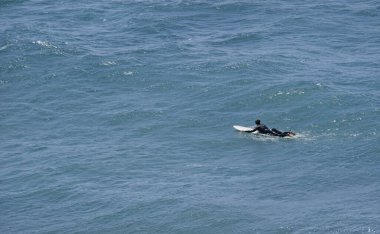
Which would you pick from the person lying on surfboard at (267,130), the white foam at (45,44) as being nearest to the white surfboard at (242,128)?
the person lying on surfboard at (267,130)

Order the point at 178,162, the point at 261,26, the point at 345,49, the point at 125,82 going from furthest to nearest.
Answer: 1. the point at 261,26
2. the point at 345,49
3. the point at 125,82
4. the point at 178,162

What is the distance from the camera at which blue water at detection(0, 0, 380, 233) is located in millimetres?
51188

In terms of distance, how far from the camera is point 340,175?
54594mm

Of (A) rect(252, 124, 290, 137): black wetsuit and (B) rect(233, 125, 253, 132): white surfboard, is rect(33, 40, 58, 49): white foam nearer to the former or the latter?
(B) rect(233, 125, 253, 132): white surfboard

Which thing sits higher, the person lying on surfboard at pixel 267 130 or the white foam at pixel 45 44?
the white foam at pixel 45 44

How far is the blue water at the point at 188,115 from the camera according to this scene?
168 feet

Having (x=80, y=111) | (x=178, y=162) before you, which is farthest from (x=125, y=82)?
(x=178, y=162)

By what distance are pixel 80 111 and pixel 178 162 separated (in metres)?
15.4

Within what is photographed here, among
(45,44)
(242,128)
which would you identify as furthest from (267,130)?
(45,44)

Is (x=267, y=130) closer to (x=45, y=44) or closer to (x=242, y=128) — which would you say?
(x=242, y=128)

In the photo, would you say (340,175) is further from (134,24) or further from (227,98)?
(134,24)

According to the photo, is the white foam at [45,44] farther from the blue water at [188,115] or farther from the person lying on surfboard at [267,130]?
the person lying on surfboard at [267,130]

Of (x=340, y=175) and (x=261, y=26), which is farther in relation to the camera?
(x=261, y=26)

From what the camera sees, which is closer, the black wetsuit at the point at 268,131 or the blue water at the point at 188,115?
the blue water at the point at 188,115
